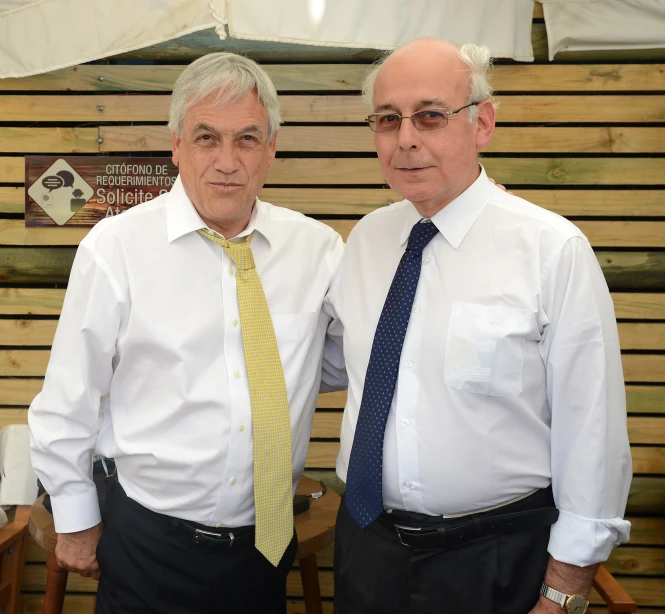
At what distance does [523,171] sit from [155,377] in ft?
7.37

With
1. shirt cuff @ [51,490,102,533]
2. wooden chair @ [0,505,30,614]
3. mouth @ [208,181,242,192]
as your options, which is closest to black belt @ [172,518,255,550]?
shirt cuff @ [51,490,102,533]

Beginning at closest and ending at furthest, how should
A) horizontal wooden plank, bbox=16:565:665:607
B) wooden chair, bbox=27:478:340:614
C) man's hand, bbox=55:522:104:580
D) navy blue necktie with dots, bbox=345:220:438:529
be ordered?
navy blue necktie with dots, bbox=345:220:438:529 → man's hand, bbox=55:522:104:580 → wooden chair, bbox=27:478:340:614 → horizontal wooden plank, bbox=16:565:665:607

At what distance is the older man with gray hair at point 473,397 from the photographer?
1838mm

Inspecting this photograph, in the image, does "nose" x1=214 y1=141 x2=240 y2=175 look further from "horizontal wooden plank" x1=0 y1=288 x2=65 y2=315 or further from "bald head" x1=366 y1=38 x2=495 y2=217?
"horizontal wooden plank" x1=0 y1=288 x2=65 y2=315

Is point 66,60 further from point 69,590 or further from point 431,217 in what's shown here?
point 69,590

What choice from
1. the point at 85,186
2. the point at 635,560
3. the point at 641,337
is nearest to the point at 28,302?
the point at 85,186

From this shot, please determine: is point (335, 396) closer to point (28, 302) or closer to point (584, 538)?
point (28, 302)

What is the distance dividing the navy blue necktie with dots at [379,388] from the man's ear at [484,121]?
278 millimetres

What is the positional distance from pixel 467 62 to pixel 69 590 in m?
3.35

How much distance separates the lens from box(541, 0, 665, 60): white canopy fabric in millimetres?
3342

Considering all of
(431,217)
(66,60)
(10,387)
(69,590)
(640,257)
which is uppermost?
(66,60)

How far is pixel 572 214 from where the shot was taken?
362 centimetres

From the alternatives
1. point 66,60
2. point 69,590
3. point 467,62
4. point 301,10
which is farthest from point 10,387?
point 467,62

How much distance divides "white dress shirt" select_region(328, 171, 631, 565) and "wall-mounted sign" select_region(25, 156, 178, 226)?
6.86 feet
